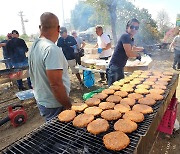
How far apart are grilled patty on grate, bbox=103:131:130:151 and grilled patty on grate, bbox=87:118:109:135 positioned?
0.10 meters

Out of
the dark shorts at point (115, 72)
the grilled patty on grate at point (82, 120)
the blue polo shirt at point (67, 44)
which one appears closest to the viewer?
the grilled patty on grate at point (82, 120)

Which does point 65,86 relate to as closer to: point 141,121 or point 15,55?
point 141,121

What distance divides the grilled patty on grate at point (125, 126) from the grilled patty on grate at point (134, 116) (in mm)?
80

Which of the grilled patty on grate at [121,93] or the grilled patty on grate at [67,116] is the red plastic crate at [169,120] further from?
the grilled patty on grate at [67,116]

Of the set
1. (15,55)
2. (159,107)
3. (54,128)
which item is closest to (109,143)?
(54,128)

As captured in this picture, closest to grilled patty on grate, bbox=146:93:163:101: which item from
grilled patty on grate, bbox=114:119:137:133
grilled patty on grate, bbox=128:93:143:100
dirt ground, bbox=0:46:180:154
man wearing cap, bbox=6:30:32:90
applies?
grilled patty on grate, bbox=128:93:143:100

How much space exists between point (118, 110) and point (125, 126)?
38 cm

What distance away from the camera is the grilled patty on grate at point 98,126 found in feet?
5.71

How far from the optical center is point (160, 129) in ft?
11.9

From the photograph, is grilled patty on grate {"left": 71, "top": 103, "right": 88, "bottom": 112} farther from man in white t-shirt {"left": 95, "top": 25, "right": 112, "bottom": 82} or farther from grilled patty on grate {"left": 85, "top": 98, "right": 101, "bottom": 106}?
man in white t-shirt {"left": 95, "top": 25, "right": 112, "bottom": 82}

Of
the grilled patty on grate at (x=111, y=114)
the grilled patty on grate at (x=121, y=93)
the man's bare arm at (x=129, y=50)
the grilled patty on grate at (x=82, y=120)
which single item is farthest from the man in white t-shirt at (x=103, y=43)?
the grilled patty on grate at (x=82, y=120)

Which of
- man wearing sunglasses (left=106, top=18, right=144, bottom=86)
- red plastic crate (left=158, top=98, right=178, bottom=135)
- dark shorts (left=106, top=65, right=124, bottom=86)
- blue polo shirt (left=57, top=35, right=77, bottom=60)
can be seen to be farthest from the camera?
blue polo shirt (left=57, top=35, right=77, bottom=60)

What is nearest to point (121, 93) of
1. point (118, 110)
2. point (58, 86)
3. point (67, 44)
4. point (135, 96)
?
point (135, 96)

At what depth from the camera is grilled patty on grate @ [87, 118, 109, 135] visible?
1739 mm
